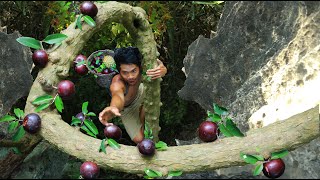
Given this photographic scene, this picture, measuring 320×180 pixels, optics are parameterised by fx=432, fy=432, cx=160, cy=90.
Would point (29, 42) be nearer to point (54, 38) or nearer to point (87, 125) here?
point (54, 38)

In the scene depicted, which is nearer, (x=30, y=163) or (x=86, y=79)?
(x=30, y=163)

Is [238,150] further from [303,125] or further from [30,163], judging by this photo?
[30,163]

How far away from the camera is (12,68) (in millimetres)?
1402

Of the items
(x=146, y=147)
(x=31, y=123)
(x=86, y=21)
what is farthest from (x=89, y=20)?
(x=146, y=147)

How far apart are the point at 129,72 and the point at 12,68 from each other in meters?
0.38

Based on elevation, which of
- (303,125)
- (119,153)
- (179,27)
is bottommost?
(119,153)

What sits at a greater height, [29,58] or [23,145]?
[29,58]

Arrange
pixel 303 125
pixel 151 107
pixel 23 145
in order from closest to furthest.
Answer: pixel 303 125
pixel 23 145
pixel 151 107

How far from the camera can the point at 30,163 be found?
6.15 ft

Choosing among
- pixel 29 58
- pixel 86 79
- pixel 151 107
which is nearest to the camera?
pixel 29 58

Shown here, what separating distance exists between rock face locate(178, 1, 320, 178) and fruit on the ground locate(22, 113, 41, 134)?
0.51 m

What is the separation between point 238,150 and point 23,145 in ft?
2.15

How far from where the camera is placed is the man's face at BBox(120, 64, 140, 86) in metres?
1.42

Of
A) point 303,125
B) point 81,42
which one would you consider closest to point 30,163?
point 81,42
